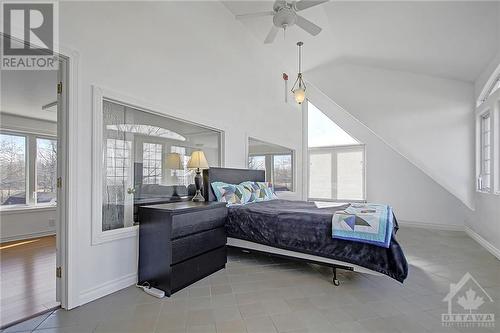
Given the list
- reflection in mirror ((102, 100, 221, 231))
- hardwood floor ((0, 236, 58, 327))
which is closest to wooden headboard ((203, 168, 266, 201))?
reflection in mirror ((102, 100, 221, 231))

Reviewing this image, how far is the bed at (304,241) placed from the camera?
2.36 m

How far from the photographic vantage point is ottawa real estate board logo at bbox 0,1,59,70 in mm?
1846

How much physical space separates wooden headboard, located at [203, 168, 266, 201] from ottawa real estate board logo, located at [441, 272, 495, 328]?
8.89ft

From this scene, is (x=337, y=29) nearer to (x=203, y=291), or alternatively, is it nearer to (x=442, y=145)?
(x=442, y=145)

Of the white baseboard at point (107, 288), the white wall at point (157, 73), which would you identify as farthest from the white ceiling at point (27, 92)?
the white baseboard at point (107, 288)

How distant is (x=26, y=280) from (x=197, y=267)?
6.04 feet

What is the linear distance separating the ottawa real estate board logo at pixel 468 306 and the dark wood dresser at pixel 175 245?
2.17 m

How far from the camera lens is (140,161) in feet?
9.37

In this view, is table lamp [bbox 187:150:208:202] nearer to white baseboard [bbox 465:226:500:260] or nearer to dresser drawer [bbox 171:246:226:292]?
dresser drawer [bbox 171:246:226:292]

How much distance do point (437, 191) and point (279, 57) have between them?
4.63 metres

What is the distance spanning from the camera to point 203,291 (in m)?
2.45

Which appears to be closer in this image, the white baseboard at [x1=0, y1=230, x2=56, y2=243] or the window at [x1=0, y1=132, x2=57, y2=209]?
the white baseboard at [x1=0, y1=230, x2=56, y2=243]

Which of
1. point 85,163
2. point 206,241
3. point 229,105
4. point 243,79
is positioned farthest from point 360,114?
point 85,163


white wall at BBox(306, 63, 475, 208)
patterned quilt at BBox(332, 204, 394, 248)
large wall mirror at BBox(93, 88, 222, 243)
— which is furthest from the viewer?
white wall at BBox(306, 63, 475, 208)
